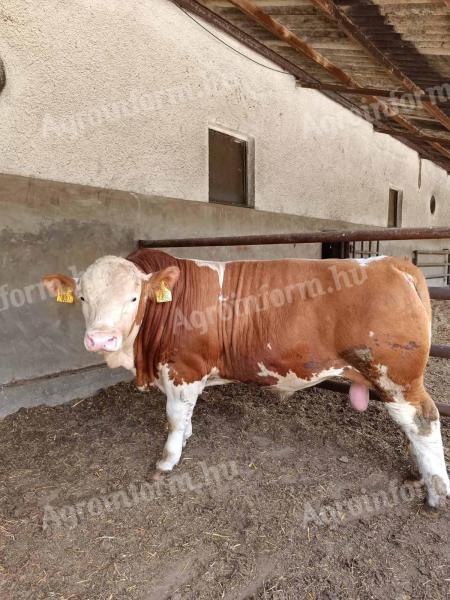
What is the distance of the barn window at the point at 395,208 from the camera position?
452 inches

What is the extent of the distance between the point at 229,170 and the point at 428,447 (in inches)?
185

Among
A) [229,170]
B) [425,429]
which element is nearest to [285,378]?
[425,429]

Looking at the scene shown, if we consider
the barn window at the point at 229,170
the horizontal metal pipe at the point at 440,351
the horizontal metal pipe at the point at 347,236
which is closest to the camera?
the horizontal metal pipe at the point at 347,236

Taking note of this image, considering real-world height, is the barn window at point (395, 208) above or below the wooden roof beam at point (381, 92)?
below

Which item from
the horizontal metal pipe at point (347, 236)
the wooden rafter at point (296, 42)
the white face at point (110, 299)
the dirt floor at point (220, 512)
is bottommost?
the dirt floor at point (220, 512)

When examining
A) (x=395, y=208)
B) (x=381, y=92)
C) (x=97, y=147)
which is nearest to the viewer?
(x=97, y=147)

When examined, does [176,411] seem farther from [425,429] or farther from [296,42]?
[296,42]

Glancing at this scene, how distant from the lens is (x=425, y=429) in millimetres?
2371

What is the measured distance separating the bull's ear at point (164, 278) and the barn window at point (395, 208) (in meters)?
10.3

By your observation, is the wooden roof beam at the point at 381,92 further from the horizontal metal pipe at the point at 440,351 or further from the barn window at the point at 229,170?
the horizontal metal pipe at the point at 440,351

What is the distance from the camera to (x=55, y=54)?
3770 mm

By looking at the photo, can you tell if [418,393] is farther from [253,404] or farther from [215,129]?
[215,129]

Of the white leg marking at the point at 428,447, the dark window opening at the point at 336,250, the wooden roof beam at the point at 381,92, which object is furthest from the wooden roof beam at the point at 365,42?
the white leg marking at the point at 428,447

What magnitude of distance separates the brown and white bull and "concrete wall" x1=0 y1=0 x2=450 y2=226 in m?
1.80
